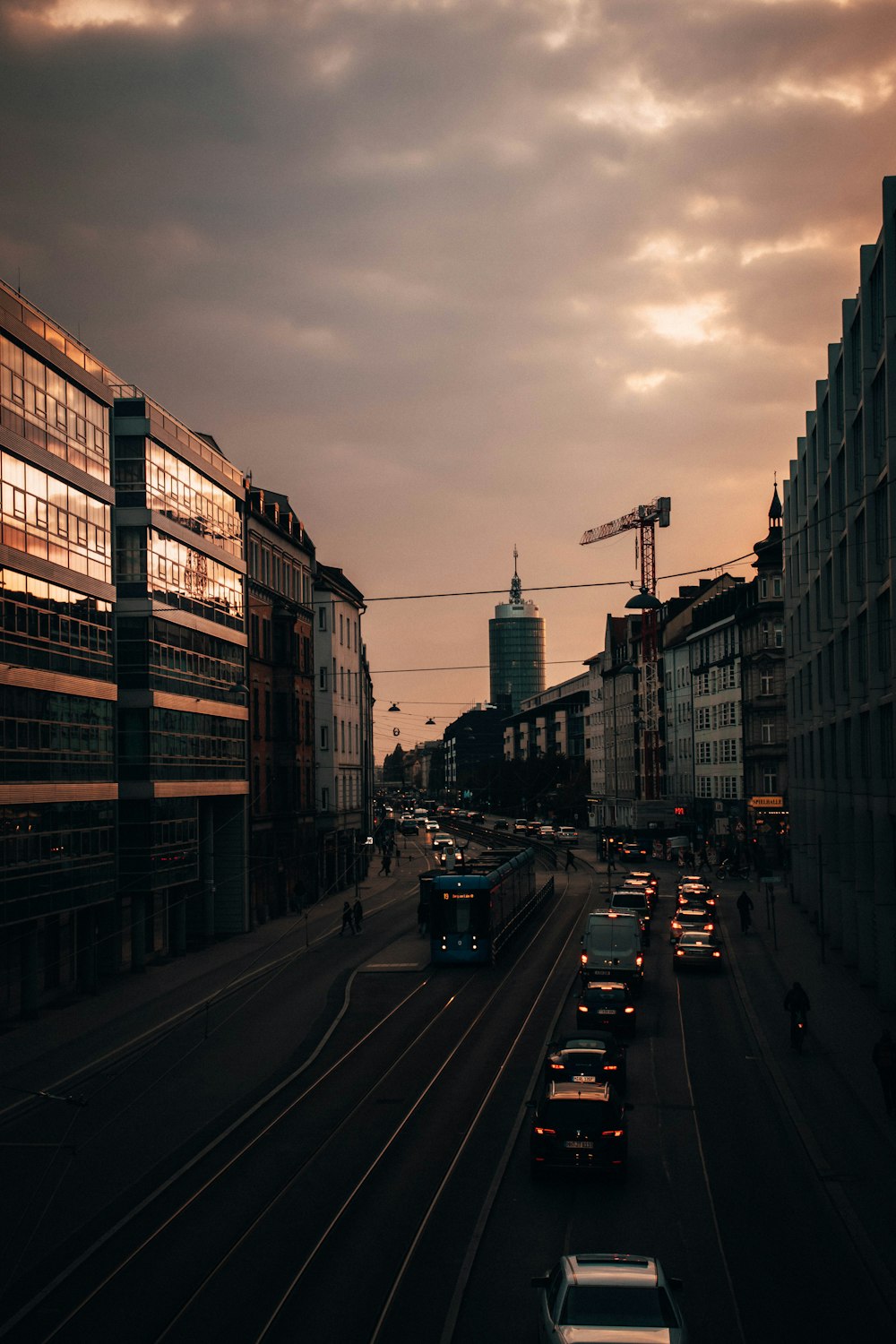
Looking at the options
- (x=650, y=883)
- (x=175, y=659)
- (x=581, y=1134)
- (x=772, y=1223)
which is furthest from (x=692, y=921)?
(x=772, y=1223)

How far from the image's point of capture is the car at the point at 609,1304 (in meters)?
13.0

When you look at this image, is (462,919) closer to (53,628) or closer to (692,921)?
(692,921)

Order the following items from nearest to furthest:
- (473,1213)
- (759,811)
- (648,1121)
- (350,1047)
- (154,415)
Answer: (473,1213), (648,1121), (350,1047), (154,415), (759,811)

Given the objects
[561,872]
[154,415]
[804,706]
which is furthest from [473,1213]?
[561,872]

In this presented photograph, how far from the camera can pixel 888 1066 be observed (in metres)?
25.8

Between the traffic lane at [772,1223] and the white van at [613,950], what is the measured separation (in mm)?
9551

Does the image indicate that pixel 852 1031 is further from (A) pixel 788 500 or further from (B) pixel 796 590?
(A) pixel 788 500

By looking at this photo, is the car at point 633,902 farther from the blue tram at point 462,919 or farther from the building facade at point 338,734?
the building facade at point 338,734

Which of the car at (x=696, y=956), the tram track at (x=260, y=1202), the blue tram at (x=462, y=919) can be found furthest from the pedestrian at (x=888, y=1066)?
the blue tram at (x=462, y=919)

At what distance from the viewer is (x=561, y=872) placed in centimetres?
9906

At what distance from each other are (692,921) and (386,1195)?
1345 inches

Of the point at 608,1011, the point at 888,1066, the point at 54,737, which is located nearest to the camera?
the point at 888,1066

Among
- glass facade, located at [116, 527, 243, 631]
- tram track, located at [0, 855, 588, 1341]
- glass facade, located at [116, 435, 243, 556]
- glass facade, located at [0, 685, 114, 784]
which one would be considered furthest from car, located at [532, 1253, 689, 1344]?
glass facade, located at [116, 435, 243, 556]

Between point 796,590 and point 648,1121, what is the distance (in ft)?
147
